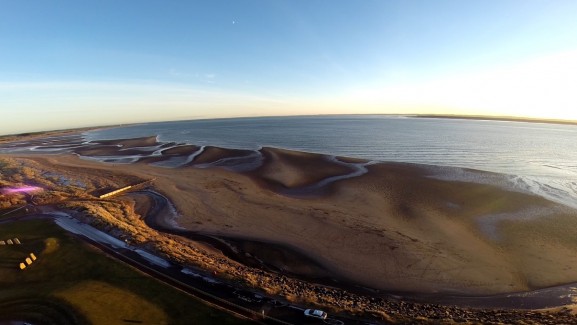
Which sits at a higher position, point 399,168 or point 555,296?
point 399,168

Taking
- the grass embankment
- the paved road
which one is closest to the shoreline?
the paved road

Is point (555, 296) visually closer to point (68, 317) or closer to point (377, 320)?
point (377, 320)

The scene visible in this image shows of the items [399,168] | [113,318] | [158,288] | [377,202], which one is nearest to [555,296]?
[377,202]

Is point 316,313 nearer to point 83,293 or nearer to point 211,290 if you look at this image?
point 211,290

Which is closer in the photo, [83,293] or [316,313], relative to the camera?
[316,313]

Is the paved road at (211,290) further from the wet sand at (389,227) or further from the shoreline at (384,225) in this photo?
the wet sand at (389,227)

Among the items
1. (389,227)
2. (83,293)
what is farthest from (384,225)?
(83,293)
